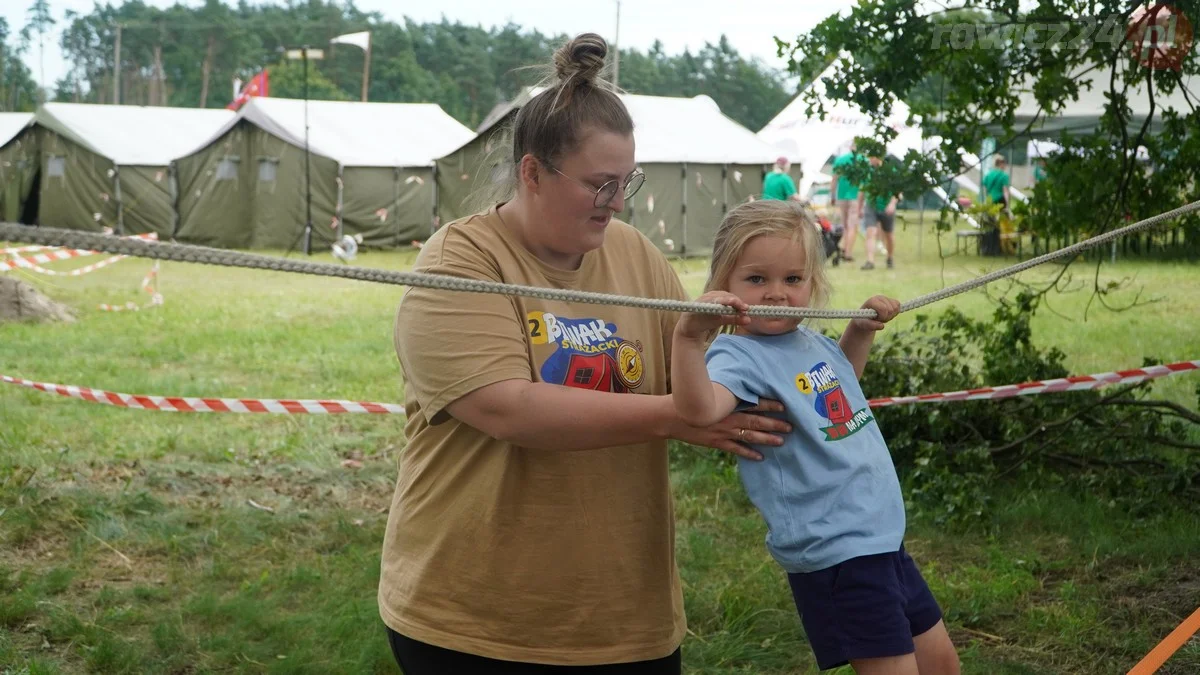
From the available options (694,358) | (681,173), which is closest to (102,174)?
(681,173)

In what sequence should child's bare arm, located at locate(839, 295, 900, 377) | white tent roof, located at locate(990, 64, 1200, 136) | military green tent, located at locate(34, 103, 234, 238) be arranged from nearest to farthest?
child's bare arm, located at locate(839, 295, 900, 377) < white tent roof, located at locate(990, 64, 1200, 136) < military green tent, located at locate(34, 103, 234, 238)

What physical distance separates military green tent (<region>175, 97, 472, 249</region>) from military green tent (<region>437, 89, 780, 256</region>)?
2.74ft

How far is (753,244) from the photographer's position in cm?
242

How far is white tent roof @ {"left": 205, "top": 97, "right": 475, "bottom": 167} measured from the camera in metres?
20.6

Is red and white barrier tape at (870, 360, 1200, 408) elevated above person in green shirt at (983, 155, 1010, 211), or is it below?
below

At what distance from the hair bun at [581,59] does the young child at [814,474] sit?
1.48 feet

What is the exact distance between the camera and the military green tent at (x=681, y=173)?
19953mm

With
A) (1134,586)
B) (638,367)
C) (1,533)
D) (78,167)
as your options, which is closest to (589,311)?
(638,367)

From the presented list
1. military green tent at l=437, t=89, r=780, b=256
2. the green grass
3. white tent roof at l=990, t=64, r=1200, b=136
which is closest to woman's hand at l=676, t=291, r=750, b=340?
the green grass

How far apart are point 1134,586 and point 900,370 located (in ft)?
6.53

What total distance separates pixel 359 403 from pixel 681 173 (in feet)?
47.3

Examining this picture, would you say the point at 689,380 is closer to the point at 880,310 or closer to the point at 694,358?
the point at 694,358

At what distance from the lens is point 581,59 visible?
7.32 ft

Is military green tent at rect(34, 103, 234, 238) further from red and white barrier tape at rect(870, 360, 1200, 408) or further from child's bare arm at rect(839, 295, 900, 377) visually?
child's bare arm at rect(839, 295, 900, 377)
